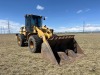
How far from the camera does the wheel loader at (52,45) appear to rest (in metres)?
7.91

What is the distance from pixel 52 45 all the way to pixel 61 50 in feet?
2.22

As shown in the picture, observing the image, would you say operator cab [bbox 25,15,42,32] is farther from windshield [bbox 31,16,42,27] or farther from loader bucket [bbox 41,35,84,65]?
loader bucket [bbox 41,35,84,65]

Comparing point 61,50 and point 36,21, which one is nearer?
point 61,50

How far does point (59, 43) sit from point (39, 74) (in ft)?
11.9

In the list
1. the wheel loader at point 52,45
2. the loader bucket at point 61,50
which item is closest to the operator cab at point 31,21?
the wheel loader at point 52,45

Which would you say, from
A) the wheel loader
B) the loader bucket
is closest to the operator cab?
the wheel loader

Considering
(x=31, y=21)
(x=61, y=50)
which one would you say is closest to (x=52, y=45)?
(x=61, y=50)

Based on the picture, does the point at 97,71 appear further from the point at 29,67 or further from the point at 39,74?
the point at 29,67

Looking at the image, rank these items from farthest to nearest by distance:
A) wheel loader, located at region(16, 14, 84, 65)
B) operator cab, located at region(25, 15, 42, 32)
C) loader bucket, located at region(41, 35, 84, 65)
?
operator cab, located at region(25, 15, 42, 32) < wheel loader, located at region(16, 14, 84, 65) < loader bucket, located at region(41, 35, 84, 65)

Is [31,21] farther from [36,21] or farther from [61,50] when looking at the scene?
[61,50]

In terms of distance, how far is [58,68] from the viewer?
6668 millimetres

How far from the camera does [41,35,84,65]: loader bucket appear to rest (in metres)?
7.79

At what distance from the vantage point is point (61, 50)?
9219 mm

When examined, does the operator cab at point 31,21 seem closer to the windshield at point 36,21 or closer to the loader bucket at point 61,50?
the windshield at point 36,21
